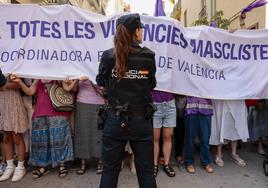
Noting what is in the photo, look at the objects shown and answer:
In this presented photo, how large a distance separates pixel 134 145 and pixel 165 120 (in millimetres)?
1552

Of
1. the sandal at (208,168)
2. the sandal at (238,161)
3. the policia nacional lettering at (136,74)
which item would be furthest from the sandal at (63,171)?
the sandal at (238,161)

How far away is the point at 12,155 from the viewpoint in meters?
4.75

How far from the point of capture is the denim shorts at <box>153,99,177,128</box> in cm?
468

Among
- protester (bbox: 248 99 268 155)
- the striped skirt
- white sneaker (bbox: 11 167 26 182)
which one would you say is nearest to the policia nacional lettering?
the striped skirt

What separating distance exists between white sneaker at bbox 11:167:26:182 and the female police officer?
1.85 meters

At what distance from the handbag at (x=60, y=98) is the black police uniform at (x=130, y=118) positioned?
156cm

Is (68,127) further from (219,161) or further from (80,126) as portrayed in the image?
(219,161)

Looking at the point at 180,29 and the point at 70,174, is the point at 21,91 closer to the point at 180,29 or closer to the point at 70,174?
the point at 70,174

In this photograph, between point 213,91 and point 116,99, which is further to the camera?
point 213,91

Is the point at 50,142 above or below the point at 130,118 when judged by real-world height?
below

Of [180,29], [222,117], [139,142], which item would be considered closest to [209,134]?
[222,117]

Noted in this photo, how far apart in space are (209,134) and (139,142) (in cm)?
205

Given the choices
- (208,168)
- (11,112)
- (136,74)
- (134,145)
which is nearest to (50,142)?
(11,112)

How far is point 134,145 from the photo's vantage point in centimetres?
323
